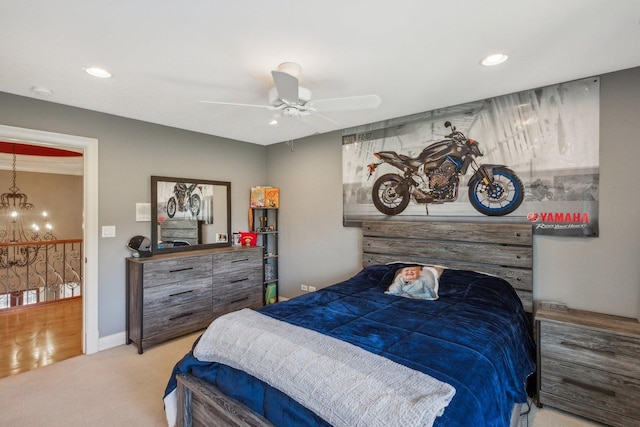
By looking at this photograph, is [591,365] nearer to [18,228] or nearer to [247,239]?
[247,239]

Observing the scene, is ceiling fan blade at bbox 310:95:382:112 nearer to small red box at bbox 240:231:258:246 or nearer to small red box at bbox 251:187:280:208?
small red box at bbox 251:187:280:208

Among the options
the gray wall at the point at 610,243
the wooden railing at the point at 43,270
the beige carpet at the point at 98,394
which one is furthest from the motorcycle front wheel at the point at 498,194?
the wooden railing at the point at 43,270

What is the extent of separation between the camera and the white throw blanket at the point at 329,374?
1.16m

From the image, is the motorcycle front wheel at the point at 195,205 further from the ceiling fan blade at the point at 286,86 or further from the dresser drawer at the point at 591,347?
the dresser drawer at the point at 591,347

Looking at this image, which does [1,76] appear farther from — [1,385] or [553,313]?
[553,313]

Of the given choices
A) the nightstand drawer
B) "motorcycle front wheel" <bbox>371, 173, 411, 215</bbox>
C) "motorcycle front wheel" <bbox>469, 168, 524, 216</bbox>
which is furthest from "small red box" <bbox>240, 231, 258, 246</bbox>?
the nightstand drawer

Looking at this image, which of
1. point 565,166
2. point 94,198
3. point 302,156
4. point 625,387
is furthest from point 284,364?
point 302,156

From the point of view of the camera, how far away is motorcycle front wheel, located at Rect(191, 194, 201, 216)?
407cm

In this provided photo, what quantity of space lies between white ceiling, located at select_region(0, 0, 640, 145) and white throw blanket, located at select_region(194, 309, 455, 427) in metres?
1.79

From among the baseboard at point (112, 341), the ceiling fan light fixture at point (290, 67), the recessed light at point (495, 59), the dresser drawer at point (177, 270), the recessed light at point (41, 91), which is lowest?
the baseboard at point (112, 341)

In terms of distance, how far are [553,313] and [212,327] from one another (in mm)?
2540

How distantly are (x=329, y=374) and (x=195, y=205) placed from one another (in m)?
3.33

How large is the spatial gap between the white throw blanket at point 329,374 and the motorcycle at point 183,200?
2412mm

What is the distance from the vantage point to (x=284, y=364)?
4.89ft
